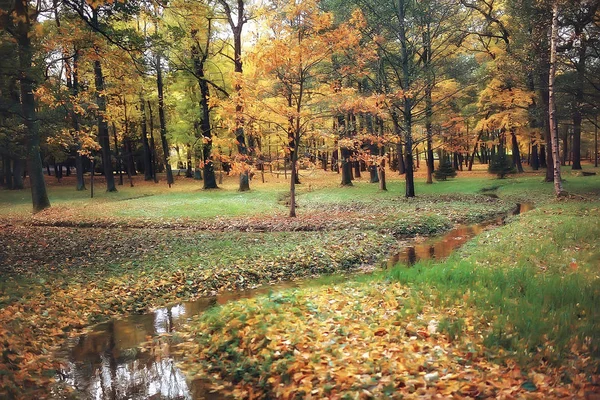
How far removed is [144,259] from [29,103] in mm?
13473

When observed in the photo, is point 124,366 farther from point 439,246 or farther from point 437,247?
point 439,246

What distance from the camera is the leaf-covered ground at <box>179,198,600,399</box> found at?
4410mm

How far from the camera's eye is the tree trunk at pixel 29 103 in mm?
6026

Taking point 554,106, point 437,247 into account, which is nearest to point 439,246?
point 437,247

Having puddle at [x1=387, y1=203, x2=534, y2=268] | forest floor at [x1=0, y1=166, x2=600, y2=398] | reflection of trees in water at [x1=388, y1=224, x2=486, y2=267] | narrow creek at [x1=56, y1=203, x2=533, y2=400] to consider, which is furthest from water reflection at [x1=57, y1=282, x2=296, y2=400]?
reflection of trees in water at [x1=388, y1=224, x2=486, y2=267]

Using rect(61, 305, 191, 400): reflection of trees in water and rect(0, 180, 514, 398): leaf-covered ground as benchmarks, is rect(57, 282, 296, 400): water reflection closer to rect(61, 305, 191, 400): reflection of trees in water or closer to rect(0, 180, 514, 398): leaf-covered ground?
rect(61, 305, 191, 400): reflection of trees in water

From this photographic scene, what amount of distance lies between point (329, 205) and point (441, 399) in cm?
1897

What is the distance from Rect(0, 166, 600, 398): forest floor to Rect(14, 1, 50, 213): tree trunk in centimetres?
363

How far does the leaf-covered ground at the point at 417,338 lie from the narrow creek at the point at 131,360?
0.35 metres

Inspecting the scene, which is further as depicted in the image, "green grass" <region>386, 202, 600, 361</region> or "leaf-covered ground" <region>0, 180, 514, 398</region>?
"leaf-covered ground" <region>0, 180, 514, 398</region>

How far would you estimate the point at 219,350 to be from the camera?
6102 mm

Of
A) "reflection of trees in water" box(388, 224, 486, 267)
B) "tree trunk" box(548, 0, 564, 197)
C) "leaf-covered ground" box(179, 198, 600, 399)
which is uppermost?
"tree trunk" box(548, 0, 564, 197)

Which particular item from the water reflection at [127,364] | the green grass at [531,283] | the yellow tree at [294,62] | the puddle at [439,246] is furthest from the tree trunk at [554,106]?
the water reflection at [127,364]

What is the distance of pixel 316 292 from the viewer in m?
7.90
